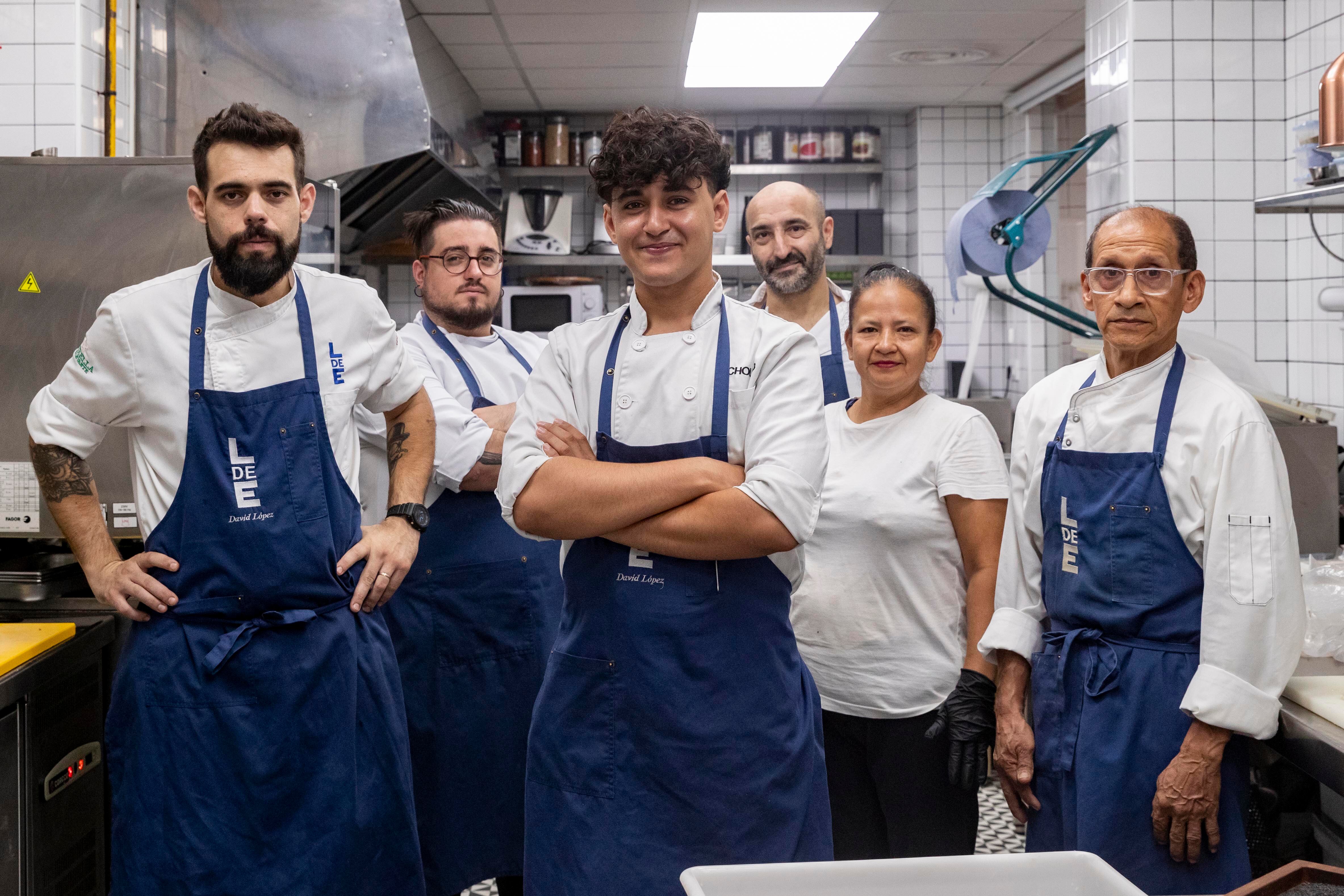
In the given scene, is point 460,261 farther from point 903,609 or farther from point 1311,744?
point 1311,744

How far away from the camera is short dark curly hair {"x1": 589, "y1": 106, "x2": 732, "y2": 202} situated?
1475 mm

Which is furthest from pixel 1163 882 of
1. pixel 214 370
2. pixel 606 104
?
pixel 606 104

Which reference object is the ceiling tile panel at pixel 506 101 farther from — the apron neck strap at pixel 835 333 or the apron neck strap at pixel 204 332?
the apron neck strap at pixel 204 332

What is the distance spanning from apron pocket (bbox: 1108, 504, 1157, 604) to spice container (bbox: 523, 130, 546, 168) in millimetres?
5312

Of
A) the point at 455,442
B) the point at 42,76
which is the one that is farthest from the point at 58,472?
the point at 42,76

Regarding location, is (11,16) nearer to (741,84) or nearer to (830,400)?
(830,400)

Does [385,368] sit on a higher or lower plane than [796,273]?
lower

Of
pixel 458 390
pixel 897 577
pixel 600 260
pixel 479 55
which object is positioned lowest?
pixel 897 577

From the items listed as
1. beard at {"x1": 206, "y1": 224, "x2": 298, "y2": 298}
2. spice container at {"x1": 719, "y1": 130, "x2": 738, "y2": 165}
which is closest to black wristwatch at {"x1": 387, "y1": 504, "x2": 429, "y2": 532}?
beard at {"x1": 206, "y1": 224, "x2": 298, "y2": 298}

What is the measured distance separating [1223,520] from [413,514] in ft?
4.26

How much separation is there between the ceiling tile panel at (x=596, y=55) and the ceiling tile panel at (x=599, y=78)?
3.1 inches

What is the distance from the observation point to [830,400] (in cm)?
227

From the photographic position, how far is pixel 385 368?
1900 mm

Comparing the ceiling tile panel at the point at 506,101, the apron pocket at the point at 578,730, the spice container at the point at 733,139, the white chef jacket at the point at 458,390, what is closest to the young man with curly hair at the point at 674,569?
the apron pocket at the point at 578,730
